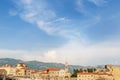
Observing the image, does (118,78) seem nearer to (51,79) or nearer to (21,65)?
(51,79)

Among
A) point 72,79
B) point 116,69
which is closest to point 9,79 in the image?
point 72,79

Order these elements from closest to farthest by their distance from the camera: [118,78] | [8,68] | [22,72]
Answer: [118,78]
[22,72]
[8,68]

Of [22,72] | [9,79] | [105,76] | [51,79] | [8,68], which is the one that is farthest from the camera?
[8,68]

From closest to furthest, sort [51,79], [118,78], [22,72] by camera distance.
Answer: [118,78] < [51,79] < [22,72]

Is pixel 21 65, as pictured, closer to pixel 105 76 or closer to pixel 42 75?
pixel 42 75

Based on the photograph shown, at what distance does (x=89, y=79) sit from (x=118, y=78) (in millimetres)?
125054

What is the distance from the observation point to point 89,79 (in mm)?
140250

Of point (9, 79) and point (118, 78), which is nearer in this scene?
point (118, 78)

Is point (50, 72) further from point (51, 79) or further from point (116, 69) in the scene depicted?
point (116, 69)

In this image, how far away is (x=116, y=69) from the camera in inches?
696

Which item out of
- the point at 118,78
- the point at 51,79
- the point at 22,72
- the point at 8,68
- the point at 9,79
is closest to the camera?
the point at 118,78

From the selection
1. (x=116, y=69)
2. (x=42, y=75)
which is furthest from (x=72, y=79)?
(x=116, y=69)

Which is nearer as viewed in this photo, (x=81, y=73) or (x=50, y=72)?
(x=81, y=73)

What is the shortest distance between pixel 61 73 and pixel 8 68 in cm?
3785
